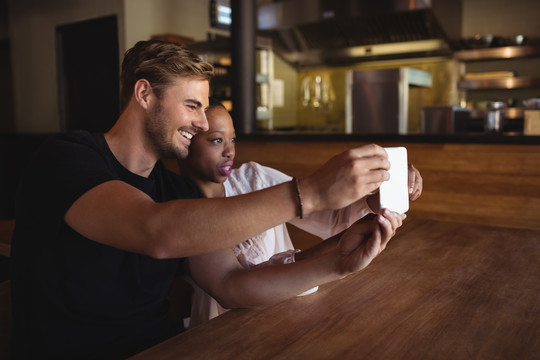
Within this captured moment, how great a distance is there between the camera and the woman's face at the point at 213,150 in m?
1.55

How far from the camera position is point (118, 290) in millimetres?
1139

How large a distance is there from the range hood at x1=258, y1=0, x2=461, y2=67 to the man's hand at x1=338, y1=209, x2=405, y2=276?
4366 mm

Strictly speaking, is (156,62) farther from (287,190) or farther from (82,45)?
(82,45)

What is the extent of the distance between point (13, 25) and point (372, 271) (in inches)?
293

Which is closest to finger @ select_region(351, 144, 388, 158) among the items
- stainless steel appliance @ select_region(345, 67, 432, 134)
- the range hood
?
stainless steel appliance @ select_region(345, 67, 432, 134)

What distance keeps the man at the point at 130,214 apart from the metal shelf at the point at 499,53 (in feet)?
15.6

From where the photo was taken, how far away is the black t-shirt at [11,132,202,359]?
103 centimetres

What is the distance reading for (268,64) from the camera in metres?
6.06

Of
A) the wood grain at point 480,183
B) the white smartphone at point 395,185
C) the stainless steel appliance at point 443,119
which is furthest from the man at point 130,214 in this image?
the stainless steel appliance at point 443,119

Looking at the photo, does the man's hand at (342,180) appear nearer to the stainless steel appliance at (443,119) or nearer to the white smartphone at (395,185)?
the white smartphone at (395,185)

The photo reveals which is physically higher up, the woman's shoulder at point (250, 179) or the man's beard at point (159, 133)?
the man's beard at point (159, 133)

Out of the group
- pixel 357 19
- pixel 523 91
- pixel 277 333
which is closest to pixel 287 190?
pixel 277 333

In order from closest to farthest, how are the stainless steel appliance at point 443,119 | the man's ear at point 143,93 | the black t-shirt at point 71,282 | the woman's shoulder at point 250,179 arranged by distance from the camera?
1. the black t-shirt at point 71,282
2. the man's ear at point 143,93
3. the woman's shoulder at point 250,179
4. the stainless steel appliance at point 443,119

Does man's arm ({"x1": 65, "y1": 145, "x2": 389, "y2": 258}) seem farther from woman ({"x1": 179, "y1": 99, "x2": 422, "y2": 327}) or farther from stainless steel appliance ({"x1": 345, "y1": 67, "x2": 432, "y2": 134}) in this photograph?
stainless steel appliance ({"x1": 345, "y1": 67, "x2": 432, "y2": 134})
